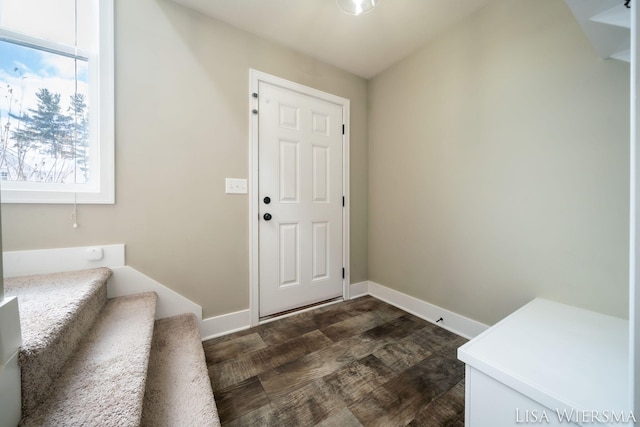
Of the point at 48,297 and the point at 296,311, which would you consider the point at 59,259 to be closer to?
the point at 48,297

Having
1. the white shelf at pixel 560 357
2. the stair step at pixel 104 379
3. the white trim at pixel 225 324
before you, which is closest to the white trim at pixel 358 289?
the white trim at pixel 225 324

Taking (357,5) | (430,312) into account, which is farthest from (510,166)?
(357,5)

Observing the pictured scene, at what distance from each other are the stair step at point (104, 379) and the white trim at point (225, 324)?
565 mm

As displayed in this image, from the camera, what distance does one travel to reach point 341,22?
174cm

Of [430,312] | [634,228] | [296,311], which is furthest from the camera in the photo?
[296,311]

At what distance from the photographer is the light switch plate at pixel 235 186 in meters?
1.79

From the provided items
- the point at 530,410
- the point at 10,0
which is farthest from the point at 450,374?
the point at 10,0

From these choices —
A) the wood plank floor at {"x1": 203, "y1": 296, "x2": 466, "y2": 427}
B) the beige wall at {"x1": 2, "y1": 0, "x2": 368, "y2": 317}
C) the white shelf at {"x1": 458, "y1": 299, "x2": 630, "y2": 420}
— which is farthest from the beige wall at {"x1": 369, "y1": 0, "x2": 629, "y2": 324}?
the beige wall at {"x1": 2, "y1": 0, "x2": 368, "y2": 317}

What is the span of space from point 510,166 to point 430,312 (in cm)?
130

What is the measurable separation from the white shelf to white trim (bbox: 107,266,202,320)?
1.74 metres

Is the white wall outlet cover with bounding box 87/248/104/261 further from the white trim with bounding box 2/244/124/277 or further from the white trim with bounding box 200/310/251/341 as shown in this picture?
the white trim with bounding box 200/310/251/341

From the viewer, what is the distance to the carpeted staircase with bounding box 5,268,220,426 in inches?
27.5

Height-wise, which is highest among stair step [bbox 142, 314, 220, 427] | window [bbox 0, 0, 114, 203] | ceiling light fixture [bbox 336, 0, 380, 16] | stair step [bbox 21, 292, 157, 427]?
ceiling light fixture [bbox 336, 0, 380, 16]

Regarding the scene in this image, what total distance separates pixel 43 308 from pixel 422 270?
2356 millimetres
